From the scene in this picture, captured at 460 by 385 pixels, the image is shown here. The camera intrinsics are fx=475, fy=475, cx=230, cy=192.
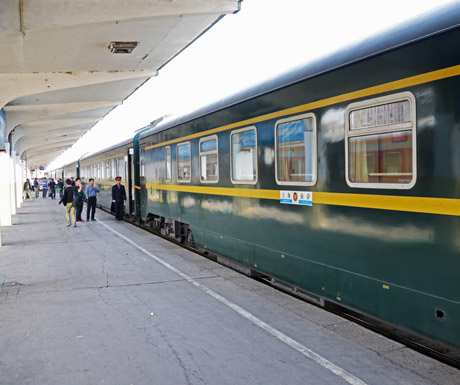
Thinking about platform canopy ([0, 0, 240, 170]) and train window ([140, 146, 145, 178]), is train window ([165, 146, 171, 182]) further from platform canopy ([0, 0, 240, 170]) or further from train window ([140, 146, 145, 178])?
platform canopy ([0, 0, 240, 170])

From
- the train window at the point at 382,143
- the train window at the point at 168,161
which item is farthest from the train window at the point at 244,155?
the train window at the point at 168,161

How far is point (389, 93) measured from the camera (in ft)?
14.5

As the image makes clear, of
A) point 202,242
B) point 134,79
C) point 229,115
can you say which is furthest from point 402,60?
point 134,79

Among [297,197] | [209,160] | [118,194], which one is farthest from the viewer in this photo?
[118,194]

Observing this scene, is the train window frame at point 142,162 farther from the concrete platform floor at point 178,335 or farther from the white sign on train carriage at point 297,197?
the white sign on train carriage at point 297,197

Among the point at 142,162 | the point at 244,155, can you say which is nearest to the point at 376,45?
the point at 244,155

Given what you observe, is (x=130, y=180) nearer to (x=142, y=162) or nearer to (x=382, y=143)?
(x=142, y=162)

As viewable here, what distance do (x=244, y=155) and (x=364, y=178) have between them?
2777 mm

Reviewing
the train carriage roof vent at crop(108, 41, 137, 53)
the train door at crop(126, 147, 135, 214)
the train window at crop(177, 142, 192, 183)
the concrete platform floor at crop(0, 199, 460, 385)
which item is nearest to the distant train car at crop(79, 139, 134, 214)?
the train door at crop(126, 147, 135, 214)

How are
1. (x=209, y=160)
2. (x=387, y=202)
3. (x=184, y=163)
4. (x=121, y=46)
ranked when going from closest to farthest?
(x=387, y=202), (x=209, y=160), (x=184, y=163), (x=121, y=46)

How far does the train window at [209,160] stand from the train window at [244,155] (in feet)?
2.27

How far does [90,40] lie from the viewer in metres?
12.8

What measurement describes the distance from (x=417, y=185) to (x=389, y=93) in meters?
0.91

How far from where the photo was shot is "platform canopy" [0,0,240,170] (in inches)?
387
